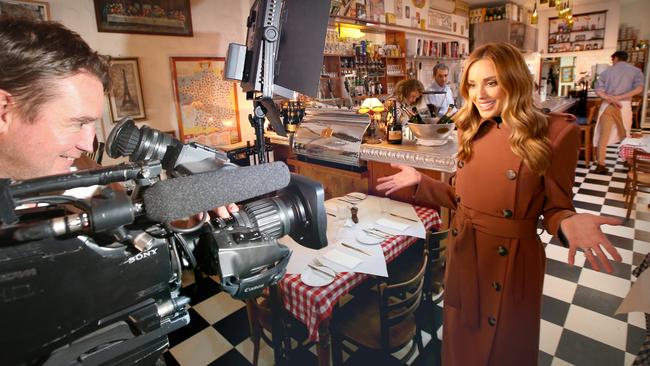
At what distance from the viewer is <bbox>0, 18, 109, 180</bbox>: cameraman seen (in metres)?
0.71

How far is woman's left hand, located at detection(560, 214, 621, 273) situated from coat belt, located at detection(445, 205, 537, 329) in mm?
185

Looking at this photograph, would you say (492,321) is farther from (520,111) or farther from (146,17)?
(146,17)

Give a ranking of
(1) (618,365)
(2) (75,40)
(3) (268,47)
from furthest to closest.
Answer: (1) (618,365) < (3) (268,47) < (2) (75,40)

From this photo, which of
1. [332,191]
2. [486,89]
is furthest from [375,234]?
[332,191]

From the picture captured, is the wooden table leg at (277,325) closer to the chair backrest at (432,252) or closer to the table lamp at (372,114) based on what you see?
the chair backrest at (432,252)

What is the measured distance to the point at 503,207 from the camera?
123cm

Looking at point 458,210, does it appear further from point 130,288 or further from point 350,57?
point 350,57

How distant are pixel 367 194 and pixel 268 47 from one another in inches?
70.8

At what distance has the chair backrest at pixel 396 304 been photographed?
145 centimetres

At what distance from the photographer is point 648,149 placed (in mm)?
3275

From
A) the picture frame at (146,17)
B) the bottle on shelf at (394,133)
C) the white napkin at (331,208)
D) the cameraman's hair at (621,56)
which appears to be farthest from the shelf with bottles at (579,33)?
the white napkin at (331,208)

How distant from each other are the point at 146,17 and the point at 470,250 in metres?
3.21

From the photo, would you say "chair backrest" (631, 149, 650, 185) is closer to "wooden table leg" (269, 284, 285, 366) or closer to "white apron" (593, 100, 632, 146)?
"white apron" (593, 100, 632, 146)

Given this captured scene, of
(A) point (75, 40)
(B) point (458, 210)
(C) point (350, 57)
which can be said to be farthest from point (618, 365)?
(C) point (350, 57)
